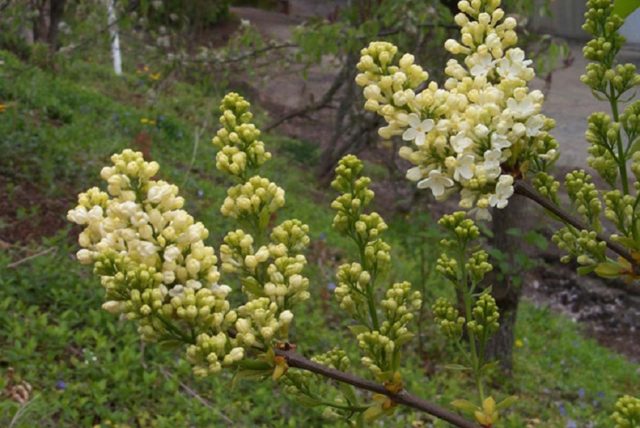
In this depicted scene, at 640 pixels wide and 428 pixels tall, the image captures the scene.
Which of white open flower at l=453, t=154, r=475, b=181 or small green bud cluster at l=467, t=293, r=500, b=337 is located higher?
white open flower at l=453, t=154, r=475, b=181

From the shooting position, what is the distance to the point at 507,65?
118 cm

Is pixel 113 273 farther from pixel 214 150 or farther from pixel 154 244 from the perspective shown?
pixel 214 150

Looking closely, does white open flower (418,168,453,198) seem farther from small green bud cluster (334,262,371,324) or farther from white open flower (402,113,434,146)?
small green bud cluster (334,262,371,324)

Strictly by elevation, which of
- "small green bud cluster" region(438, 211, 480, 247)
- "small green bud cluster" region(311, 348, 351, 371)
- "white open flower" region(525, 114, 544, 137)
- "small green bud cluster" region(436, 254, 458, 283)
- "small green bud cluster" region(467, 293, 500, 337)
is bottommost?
"small green bud cluster" region(311, 348, 351, 371)

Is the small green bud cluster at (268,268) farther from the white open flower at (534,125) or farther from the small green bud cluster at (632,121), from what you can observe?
the small green bud cluster at (632,121)

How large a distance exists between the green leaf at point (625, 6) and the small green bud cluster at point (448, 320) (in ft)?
1.57

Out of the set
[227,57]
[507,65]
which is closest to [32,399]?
[507,65]

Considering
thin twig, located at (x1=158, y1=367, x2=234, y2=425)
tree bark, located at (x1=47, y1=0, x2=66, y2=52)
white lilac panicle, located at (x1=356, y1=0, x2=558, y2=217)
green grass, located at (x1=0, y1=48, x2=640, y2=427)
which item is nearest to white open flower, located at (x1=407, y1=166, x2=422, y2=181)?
white lilac panicle, located at (x1=356, y1=0, x2=558, y2=217)

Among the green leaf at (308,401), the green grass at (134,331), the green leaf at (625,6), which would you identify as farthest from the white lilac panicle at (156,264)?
the green grass at (134,331)

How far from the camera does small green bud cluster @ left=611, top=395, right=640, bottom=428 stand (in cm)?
110

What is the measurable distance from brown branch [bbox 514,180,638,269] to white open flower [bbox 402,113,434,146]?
14 cm

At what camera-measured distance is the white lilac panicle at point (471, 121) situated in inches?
42.9

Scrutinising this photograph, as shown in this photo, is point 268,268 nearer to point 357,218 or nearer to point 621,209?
point 357,218

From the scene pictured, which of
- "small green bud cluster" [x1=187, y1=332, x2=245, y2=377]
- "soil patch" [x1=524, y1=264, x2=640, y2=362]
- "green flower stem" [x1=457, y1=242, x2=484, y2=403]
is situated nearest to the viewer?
"small green bud cluster" [x1=187, y1=332, x2=245, y2=377]
